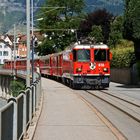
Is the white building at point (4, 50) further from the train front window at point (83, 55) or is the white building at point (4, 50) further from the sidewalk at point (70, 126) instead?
the sidewalk at point (70, 126)

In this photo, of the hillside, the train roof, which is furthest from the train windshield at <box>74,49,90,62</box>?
the hillside

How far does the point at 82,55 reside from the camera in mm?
42375

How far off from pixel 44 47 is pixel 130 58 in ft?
181

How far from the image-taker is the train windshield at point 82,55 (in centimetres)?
4216

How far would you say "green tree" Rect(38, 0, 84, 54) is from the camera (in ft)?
364

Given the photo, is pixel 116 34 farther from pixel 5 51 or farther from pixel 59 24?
pixel 5 51

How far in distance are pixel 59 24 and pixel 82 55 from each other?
68853 mm

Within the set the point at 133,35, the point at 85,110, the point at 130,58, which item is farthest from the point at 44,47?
the point at 85,110

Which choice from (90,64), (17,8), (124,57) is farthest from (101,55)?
(17,8)

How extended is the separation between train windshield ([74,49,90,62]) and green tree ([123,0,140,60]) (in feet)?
25.0

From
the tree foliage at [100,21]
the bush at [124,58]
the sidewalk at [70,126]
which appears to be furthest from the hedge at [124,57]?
the sidewalk at [70,126]

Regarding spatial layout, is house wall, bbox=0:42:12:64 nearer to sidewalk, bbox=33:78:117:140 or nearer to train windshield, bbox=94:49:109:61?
train windshield, bbox=94:49:109:61

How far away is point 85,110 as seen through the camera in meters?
23.8

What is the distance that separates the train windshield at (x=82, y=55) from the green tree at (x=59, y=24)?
219 ft
